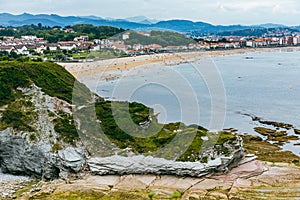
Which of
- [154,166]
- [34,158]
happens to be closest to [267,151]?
[154,166]

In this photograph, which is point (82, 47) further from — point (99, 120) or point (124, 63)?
point (99, 120)

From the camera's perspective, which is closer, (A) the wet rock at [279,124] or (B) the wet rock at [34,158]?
(B) the wet rock at [34,158]

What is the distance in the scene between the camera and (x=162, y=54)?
121938 mm

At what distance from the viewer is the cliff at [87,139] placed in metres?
25.9

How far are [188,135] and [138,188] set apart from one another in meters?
6.18

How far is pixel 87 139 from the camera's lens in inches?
1108

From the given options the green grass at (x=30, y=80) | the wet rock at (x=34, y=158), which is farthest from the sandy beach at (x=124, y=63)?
the wet rock at (x=34, y=158)

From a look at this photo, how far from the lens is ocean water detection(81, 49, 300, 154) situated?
155ft

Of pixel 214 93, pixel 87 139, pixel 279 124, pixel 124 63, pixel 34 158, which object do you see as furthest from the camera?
pixel 124 63

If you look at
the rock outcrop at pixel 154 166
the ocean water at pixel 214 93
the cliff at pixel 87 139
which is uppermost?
the cliff at pixel 87 139

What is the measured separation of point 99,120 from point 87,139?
2601 mm

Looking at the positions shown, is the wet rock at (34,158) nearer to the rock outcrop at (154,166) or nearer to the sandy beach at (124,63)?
the rock outcrop at (154,166)

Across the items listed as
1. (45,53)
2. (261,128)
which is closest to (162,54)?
(45,53)

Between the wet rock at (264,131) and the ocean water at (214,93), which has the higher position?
the ocean water at (214,93)
